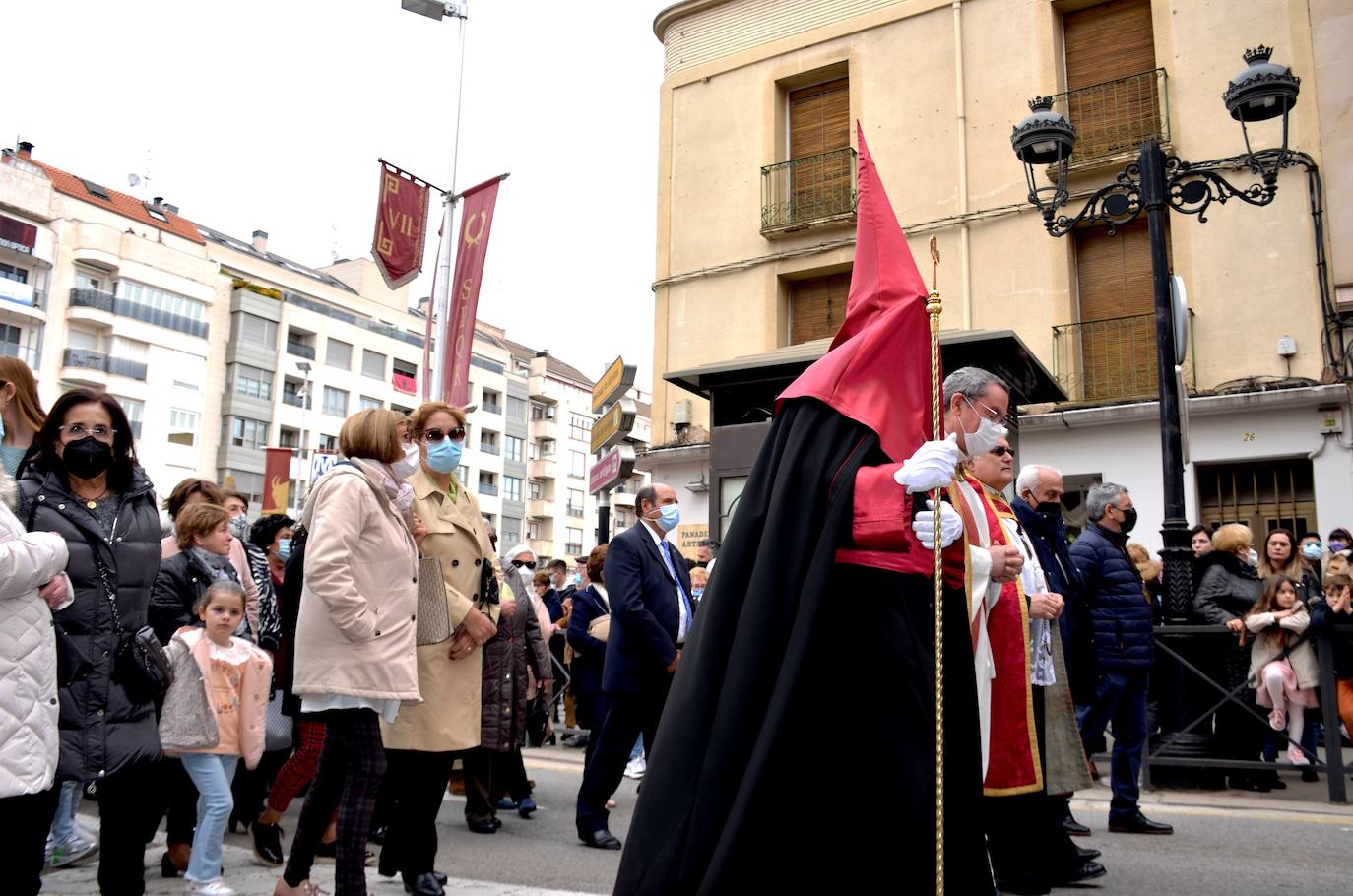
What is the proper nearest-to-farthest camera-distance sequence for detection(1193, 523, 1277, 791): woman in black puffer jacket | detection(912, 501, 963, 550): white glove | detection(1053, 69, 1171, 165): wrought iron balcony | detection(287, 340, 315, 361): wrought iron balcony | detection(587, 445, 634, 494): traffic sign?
1. detection(912, 501, 963, 550): white glove
2. detection(1193, 523, 1277, 791): woman in black puffer jacket
3. detection(587, 445, 634, 494): traffic sign
4. detection(1053, 69, 1171, 165): wrought iron balcony
5. detection(287, 340, 315, 361): wrought iron balcony

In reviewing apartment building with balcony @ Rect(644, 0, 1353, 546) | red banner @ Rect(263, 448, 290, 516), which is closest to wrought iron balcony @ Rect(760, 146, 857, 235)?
apartment building with balcony @ Rect(644, 0, 1353, 546)

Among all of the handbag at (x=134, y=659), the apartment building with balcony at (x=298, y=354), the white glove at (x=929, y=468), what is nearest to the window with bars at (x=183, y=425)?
the apartment building with balcony at (x=298, y=354)

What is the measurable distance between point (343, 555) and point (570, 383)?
270 feet

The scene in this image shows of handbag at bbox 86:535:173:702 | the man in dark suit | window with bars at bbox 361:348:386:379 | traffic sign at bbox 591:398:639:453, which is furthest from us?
window with bars at bbox 361:348:386:379

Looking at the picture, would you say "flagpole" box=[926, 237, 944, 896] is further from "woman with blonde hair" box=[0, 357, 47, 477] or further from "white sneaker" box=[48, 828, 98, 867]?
"white sneaker" box=[48, 828, 98, 867]

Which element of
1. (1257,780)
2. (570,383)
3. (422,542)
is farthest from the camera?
(570,383)

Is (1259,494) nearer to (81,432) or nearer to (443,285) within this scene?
(443,285)

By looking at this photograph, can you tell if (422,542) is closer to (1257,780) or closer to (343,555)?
(343,555)

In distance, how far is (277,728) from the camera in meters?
6.48

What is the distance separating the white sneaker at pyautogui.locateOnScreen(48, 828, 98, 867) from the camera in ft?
18.0

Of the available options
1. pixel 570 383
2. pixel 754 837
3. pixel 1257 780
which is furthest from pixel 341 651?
pixel 570 383

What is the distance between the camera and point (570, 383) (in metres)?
86.3

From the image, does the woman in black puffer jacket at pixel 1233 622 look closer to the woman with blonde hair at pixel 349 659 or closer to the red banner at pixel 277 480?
the woman with blonde hair at pixel 349 659

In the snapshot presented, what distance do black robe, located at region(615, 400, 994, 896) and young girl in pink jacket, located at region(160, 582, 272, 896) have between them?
2.82 meters
